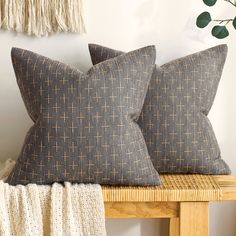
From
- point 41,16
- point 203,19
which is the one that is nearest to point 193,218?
point 203,19

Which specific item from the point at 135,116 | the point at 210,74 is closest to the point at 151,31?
the point at 210,74

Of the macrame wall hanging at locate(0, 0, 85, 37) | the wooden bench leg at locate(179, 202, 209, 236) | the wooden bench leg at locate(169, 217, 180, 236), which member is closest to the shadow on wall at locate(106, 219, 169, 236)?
the wooden bench leg at locate(169, 217, 180, 236)

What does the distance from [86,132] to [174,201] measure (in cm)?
31

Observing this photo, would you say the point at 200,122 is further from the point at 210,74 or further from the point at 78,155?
the point at 78,155

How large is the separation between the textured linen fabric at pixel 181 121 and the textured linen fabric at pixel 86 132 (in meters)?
0.13

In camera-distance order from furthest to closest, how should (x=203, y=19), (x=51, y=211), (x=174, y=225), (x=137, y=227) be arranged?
(x=137, y=227)
(x=203, y=19)
(x=174, y=225)
(x=51, y=211)

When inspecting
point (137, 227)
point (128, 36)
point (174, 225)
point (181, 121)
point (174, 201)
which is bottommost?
point (137, 227)

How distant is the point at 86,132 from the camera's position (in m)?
1.77

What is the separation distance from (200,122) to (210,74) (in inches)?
6.1

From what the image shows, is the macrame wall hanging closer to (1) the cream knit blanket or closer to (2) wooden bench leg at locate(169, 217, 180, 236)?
(1) the cream knit blanket

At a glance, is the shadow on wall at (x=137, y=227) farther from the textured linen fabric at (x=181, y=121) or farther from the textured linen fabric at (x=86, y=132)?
the textured linen fabric at (x=86, y=132)

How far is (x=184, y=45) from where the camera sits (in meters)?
2.14

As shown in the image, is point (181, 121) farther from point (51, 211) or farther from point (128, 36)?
point (51, 211)

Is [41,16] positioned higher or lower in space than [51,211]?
higher
